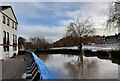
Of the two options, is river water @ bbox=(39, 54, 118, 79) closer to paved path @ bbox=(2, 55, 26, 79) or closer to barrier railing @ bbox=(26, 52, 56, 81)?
barrier railing @ bbox=(26, 52, 56, 81)

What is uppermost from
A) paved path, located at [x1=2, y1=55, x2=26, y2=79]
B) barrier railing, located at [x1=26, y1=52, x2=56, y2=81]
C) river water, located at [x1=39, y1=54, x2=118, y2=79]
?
barrier railing, located at [x1=26, y1=52, x2=56, y2=81]

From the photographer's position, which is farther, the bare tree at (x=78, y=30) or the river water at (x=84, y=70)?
the bare tree at (x=78, y=30)

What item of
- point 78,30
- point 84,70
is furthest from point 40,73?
point 78,30

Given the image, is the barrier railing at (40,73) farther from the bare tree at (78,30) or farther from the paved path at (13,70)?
the bare tree at (78,30)

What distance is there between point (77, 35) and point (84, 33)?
2121 millimetres

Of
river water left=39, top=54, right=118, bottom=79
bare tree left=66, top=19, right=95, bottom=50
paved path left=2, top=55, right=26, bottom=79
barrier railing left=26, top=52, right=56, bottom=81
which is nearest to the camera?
barrier railing left=26, top=52, right=56, bottom=81

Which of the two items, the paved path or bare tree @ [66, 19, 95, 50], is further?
bare tree @ [66, 19, 95, 50]

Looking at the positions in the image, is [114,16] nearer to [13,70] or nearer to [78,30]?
[13,70]

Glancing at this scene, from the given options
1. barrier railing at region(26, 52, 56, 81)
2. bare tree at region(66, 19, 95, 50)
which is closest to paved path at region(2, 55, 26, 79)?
barrier railing at region(26, 52, 56, 81)

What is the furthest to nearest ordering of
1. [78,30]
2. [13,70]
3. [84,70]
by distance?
[78,30] → [84,70] → [13,70]

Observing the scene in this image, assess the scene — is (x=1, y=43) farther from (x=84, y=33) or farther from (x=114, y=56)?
(x=84, y=33)

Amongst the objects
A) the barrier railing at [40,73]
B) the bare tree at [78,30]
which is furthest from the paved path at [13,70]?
the bare tree at [78,30]

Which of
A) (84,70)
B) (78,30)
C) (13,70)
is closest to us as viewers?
(13,70)

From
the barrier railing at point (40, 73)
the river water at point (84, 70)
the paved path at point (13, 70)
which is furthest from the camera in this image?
the river water at point (84, 70)
